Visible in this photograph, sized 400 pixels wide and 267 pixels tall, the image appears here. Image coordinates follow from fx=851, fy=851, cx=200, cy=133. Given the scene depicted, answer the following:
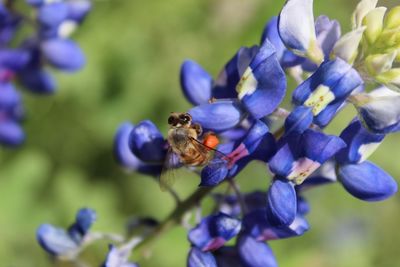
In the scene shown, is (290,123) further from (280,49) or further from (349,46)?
(280,49)

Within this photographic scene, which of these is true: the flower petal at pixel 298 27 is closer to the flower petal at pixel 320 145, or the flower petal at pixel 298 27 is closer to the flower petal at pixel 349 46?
the flower petal at pixel 349 46

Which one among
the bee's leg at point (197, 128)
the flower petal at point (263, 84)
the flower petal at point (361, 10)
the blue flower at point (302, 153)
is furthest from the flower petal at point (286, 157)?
the flower petal at point (361, 10)

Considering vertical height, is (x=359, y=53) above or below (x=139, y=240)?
above

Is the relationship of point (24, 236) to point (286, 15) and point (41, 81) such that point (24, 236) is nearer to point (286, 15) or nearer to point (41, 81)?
point (41, 81)

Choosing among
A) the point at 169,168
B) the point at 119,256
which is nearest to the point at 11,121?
the point at 119,256

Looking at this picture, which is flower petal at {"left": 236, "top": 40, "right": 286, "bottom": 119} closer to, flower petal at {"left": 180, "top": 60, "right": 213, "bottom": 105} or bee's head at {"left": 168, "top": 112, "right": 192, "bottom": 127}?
bee's head at {"left": 168, "top": 112, "right": 192, "bottom": 127}

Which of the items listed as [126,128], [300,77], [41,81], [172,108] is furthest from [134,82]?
[300,77]
